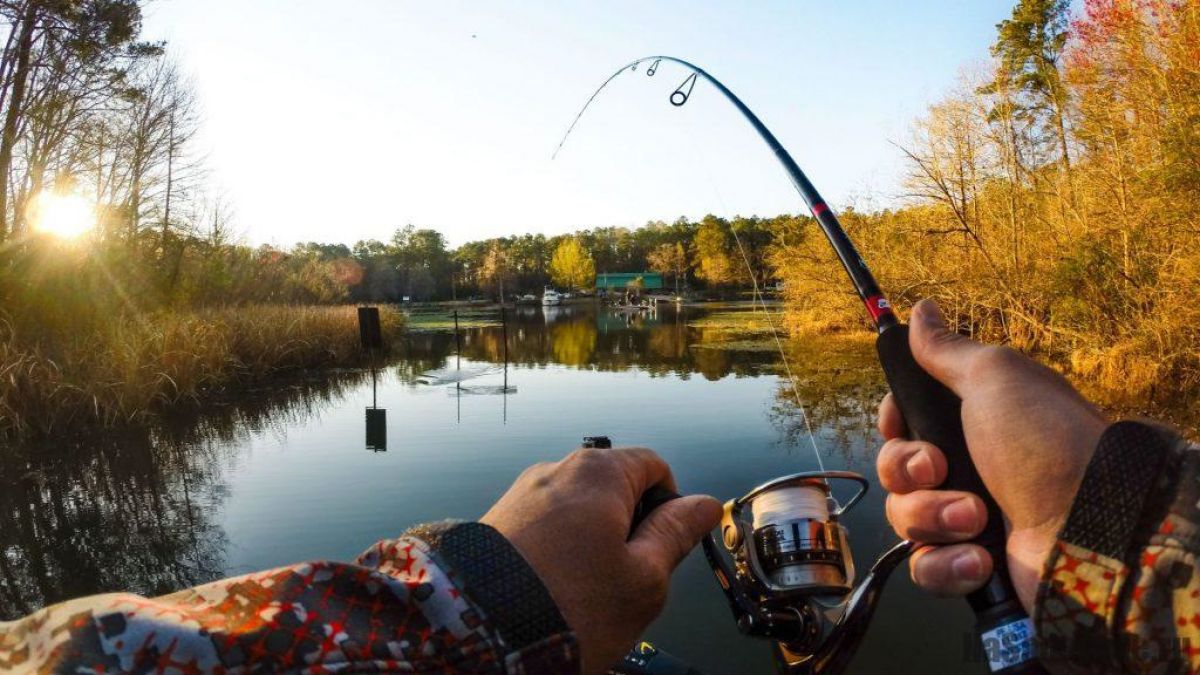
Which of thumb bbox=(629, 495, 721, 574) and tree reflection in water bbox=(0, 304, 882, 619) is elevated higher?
thumb bbox=(629, 495, 721, 574)

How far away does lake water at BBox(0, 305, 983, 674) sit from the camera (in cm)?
420

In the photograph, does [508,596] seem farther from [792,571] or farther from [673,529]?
[792,571]

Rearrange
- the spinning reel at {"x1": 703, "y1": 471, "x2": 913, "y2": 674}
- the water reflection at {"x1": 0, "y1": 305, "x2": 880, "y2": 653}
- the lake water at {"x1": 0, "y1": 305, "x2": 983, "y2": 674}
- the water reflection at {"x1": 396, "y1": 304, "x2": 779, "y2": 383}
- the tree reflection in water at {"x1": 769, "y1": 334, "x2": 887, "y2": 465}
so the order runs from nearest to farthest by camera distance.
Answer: the spinning reel at {"x1": 703, "y1": 471, "x2": 913, "y2": 674}, the lake water at {"x1": 0, "y1": 305, "x2": 983, "y2": 674}, the water reflection at {"x1": 0, "y1": 305, "x2": 880, "y2": 653}, the tree reflection in water at {"x1": 769, "y1": 334, "x2": 887, "y2": 465}, the water reflection at {"x1": 396, "y1": 304, "x2": 779, "y2": 383}

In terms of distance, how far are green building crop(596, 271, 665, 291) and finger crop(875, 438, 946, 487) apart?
3379 inches

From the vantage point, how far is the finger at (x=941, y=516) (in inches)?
45.9

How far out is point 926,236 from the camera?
16203 millimetres

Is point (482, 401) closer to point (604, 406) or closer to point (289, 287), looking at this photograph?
point (604, 406)

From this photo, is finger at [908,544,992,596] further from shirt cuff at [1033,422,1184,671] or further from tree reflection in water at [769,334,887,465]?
tree reflection in water at [769,334,887,465]

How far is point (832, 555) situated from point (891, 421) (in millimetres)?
346

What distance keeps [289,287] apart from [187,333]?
18.1 meters

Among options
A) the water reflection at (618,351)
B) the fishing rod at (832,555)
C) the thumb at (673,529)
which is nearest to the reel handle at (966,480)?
the fishing rod at (832,555)

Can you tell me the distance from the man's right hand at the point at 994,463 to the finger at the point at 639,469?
50cm

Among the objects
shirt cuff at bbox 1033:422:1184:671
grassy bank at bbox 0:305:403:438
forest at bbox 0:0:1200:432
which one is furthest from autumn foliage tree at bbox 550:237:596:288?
shirt cuff at bbox 1033:422:1184:671

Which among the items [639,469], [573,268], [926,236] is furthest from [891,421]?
[573,268]
